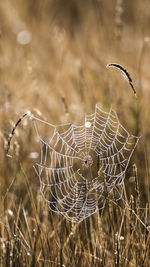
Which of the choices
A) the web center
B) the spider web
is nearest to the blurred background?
the spider web

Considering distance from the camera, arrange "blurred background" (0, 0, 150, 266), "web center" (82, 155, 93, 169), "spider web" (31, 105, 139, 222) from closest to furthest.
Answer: "spider web" (31, 105, 139, 222) → "web center" (82, 155, 93, 169) → "blurred background" (0, 0, 150, 266)

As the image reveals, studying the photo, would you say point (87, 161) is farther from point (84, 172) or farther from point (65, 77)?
point (65, 77)

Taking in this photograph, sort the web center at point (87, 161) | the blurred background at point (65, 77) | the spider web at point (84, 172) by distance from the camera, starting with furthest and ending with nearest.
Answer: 1. the blurred background at point (65, 77)
2. the web center at point (87, 161)
3. the spider web at point (84, 172)

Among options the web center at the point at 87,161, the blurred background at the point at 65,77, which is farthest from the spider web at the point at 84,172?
the blurred background at the point at 65,77

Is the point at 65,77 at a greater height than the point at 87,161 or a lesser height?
greater

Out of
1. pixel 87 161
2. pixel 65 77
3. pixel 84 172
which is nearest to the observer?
pixel 87 161

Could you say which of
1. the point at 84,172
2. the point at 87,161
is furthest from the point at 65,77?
the point at 87,161

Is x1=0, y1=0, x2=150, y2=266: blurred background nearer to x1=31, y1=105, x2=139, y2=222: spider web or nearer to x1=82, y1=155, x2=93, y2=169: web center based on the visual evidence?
x1=31, y1=105, x2=139, y2=222: spider web

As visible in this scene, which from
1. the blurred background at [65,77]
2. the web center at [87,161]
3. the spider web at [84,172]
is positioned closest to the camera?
the spider web at [84,172]

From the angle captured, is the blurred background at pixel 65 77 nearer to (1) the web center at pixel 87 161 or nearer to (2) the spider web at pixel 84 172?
(2) the spider web at pixel 84 172
